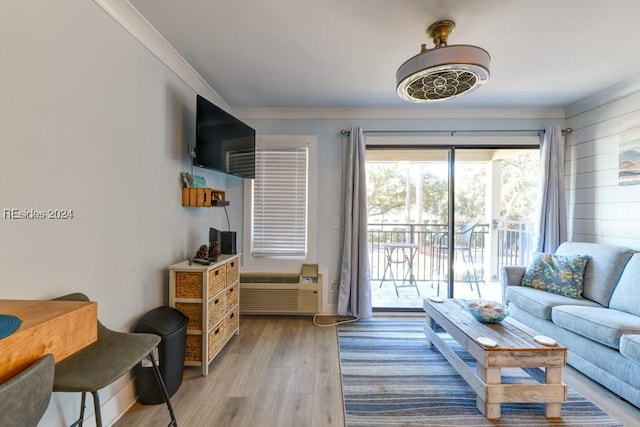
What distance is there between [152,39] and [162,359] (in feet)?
7.11

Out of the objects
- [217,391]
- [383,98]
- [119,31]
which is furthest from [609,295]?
[119,31]

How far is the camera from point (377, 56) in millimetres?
2221

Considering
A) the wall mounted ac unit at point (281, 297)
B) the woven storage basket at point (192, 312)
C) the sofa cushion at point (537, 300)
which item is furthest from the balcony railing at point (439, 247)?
the woven storage basket at point (192, 312)

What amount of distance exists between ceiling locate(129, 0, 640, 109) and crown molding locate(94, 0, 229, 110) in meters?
0.06

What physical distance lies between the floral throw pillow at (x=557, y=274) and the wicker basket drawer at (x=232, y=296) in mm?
2910

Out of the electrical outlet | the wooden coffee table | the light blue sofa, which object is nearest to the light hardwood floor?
the light blue sofa

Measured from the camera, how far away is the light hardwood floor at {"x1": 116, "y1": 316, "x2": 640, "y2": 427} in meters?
1.69

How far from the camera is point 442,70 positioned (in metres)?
1.65

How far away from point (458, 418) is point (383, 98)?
2.85 m

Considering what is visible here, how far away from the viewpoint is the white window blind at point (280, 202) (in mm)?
3402

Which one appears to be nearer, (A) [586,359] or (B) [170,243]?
(A) [586,359]

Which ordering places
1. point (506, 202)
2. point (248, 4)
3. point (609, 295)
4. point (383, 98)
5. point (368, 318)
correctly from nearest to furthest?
1. point (248, 4)
2. point (609, 295)
3. point (383, 98)
4. point (368, 318)
5. point (506, 202)

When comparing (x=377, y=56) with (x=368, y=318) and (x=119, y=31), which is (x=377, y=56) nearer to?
(x=119, y=31)

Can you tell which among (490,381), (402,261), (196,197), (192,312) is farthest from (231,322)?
(402,261)
